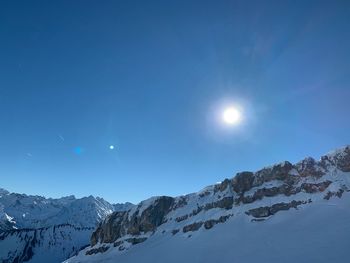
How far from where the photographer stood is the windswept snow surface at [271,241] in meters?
60.7

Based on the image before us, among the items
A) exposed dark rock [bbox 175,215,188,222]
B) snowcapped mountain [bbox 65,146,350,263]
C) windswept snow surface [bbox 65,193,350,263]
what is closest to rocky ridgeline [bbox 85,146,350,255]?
snowcapped mountain [bbox 65,146,350,263]

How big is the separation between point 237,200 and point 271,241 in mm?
35534

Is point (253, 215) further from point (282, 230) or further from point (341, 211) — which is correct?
point (341, 211)

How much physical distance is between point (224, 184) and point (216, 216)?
1683cm

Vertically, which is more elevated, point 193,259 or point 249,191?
point 249,191

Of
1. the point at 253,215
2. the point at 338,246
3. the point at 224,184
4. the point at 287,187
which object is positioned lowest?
the point at 338,246

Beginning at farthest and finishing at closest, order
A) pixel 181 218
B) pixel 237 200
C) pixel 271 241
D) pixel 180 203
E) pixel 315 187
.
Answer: pixel 180 203, pixel 181 218, pixel 237 200, pixel 315 187, pixel 271 241

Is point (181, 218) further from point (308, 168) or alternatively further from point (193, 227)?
point (308, 168)

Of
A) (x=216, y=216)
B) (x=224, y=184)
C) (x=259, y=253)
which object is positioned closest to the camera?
(x=259, y=253)

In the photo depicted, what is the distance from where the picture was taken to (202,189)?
12950 centimetres

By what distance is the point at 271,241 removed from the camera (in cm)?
7194

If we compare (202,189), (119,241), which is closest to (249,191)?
(202,189)

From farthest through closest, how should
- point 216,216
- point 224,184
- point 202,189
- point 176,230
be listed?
point 202,189
point 224,184
point 176,230
point 216,216

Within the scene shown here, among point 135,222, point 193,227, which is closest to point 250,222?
point 193,227
